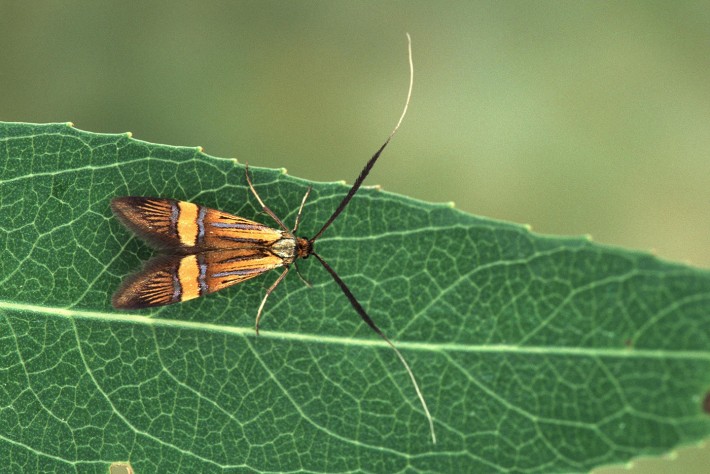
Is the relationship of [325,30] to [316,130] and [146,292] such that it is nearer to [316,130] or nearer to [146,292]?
[316,130]

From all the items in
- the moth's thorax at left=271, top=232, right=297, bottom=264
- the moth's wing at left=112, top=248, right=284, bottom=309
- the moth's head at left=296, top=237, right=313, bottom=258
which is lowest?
the moth's wing at left=112, top=248, right=284, bottom=309

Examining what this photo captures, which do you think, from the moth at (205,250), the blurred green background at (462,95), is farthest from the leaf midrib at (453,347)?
the blurred green background at (462,95)

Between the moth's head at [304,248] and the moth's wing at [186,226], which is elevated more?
the moth's head at [304,248]

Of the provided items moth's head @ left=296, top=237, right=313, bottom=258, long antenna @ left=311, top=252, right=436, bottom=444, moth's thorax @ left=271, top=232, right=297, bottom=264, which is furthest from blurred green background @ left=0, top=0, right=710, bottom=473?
long antenna @ left=311, top=252, right=436, bottom=444

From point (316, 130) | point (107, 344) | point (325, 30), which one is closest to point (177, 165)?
point (107, 344)

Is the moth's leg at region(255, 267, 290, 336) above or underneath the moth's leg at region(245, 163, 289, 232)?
underneath

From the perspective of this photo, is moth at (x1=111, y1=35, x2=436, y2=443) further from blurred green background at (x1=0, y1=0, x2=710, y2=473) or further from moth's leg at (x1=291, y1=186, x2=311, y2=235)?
blurred green background at (x1=0, y1=0, x2=710, y2=473)

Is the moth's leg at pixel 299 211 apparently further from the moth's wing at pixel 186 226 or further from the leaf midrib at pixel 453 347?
the leaf midrib at pixel 453 347
